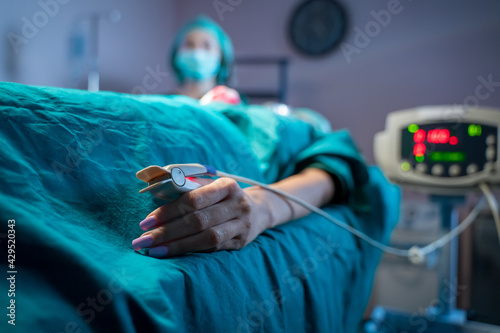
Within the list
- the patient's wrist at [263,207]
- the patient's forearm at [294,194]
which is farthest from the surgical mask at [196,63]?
the patient's wrist at [263,207]

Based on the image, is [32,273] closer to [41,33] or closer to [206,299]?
[206,299]

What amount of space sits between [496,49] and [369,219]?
1.87 metres

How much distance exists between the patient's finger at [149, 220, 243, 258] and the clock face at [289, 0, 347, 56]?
2468mm

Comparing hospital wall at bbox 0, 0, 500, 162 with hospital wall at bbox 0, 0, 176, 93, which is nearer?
hospital wall at bbox 0, 0, 176, 93

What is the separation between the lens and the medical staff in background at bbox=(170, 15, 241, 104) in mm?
1648

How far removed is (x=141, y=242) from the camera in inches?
15.2

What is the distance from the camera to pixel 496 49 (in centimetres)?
224

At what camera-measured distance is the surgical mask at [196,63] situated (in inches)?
64.7

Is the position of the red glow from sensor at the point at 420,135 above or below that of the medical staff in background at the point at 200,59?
below

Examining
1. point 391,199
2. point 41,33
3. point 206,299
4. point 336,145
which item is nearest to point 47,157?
point 206,299

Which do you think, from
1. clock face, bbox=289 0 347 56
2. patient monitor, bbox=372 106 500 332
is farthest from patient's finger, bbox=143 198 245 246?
clock face, bbox=289 0 347 56

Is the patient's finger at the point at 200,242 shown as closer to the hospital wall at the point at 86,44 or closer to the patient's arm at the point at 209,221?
the patient's arm at the point at 209,221

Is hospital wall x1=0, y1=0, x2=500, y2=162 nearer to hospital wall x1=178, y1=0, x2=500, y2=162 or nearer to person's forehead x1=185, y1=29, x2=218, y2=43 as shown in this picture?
hospital wall x1=178, y1=0, x2=500, y2=162

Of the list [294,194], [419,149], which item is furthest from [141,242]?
[419,149]
